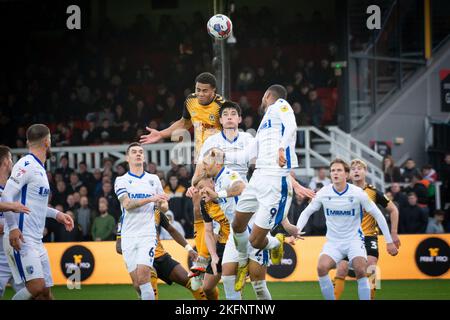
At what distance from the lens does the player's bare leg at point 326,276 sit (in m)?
12.1

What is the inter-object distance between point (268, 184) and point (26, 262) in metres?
2.90

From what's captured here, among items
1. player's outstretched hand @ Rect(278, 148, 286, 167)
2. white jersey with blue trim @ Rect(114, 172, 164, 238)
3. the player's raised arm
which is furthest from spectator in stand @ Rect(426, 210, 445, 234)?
player's outstretched hand @ Rect(278, 148, 286, 167)

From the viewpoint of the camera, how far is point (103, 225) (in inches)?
781

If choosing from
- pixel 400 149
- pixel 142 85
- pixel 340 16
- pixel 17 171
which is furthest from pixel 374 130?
pixel 17 171

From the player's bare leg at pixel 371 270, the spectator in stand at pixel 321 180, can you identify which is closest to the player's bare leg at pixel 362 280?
the player's bare leg at pixel 371 270

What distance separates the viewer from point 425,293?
A: 15602 mm

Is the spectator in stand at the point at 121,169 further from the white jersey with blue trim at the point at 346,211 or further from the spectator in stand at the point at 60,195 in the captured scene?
the white jersey with blue trim at the point at 346,211

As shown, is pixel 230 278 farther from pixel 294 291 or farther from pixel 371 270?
pixel 294 291

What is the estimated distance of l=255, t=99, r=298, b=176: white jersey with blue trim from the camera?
1073 cm

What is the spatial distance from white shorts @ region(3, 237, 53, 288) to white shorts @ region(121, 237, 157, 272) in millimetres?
1395

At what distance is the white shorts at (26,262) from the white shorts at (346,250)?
3.94 meters

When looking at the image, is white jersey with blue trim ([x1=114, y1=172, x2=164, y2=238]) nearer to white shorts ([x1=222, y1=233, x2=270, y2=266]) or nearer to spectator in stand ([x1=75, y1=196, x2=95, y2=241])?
white shorts ([x1=222, y1=233, x2=270, y2=266])

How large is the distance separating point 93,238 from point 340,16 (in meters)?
8.36

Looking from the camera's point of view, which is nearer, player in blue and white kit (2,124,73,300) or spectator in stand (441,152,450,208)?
player in blue and white kit (2,124,73,300)
